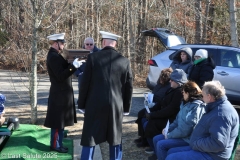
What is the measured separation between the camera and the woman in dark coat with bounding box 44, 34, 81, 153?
5.12 meters

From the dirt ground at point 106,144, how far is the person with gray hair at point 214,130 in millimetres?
1686

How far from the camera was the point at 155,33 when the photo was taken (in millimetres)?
9375

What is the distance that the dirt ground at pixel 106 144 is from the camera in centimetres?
553

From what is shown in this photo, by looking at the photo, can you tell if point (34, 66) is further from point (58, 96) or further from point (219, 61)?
point (219, 61)

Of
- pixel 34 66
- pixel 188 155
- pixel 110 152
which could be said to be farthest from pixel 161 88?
pixel 34 66

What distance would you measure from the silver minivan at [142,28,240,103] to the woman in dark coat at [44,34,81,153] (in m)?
4.42

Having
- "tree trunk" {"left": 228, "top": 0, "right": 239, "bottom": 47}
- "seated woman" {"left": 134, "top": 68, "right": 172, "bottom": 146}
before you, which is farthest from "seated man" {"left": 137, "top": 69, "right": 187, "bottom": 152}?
"tree trunk" {"left": 228, "top": 0, "right": 239, "bottom": 47}

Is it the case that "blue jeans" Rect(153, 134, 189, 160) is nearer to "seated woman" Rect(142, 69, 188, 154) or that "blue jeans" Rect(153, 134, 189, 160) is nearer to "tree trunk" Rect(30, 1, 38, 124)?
"seated woman" Rect(142, 69, 188, 154)

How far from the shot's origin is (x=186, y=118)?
4359mm

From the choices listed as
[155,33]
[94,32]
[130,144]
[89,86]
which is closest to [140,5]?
[94,32]

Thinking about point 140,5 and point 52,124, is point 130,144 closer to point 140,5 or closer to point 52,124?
point 52,124

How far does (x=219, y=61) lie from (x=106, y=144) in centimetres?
428

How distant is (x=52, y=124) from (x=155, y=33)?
497cm

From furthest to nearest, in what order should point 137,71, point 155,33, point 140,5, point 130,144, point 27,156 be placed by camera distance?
1. point 140,5
2. point 137,71
3. point 155,33
4. point 130,144
5. point 27,156
